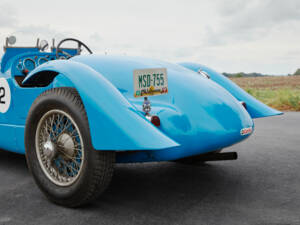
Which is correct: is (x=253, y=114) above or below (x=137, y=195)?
above

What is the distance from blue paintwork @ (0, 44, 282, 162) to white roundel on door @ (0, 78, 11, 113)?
0.22 feet

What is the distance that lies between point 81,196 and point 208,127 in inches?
44.3

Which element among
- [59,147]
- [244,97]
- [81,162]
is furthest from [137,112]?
[244,97]

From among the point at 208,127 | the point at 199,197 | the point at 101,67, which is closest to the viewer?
the point at 208,127

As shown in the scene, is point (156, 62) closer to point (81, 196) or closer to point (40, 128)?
point (40, 128)

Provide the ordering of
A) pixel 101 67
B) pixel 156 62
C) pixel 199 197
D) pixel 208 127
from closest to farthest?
pixel 208 127, pixel 199 197, pixel 101 67, pixel 156 62

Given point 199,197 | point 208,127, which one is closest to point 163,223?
point 199,197

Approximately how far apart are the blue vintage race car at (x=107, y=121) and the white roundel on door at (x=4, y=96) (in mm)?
127

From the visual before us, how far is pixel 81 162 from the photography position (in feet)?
8.24

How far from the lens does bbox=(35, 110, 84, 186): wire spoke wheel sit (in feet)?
8.75

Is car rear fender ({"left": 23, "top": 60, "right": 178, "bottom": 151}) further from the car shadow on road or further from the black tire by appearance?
the car shadow on road

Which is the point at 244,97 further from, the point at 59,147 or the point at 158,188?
the point at 59,147

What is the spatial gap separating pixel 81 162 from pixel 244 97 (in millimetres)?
2137

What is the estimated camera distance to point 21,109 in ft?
10.8
